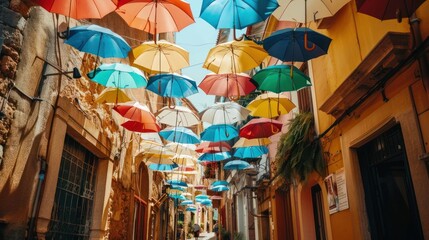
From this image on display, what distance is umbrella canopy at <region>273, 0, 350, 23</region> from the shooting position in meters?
5.21

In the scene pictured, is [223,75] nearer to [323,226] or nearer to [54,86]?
Answer: [54,86]

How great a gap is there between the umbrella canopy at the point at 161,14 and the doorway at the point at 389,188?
12.3ft

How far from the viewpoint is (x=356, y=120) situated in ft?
18.8

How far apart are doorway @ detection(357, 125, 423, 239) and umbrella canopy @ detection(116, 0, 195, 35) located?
147 inches

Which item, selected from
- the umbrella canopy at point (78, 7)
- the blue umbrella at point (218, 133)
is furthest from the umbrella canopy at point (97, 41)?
the blue umbrella at point (218, 133)

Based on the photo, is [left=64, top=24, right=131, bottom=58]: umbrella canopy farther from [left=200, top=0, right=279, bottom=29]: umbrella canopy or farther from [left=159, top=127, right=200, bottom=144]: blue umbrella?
[left=159, top=127, right=200, bottom=144]: blue umbrella

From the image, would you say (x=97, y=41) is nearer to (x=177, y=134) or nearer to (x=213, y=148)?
(x=177, y=134)

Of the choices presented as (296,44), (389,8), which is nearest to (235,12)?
(296,44)

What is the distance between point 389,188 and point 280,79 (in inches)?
110

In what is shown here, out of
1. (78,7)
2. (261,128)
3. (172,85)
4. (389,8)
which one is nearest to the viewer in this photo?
(389,8)

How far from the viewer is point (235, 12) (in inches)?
223

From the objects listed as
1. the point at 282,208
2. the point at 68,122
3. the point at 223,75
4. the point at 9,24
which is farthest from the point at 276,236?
the point at 9,24

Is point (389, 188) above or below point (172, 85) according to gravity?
below

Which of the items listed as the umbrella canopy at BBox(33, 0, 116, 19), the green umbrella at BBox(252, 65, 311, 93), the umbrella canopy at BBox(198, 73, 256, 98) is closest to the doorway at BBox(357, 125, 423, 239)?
the green umbrella at BBox(252, 65, 311, 93)
